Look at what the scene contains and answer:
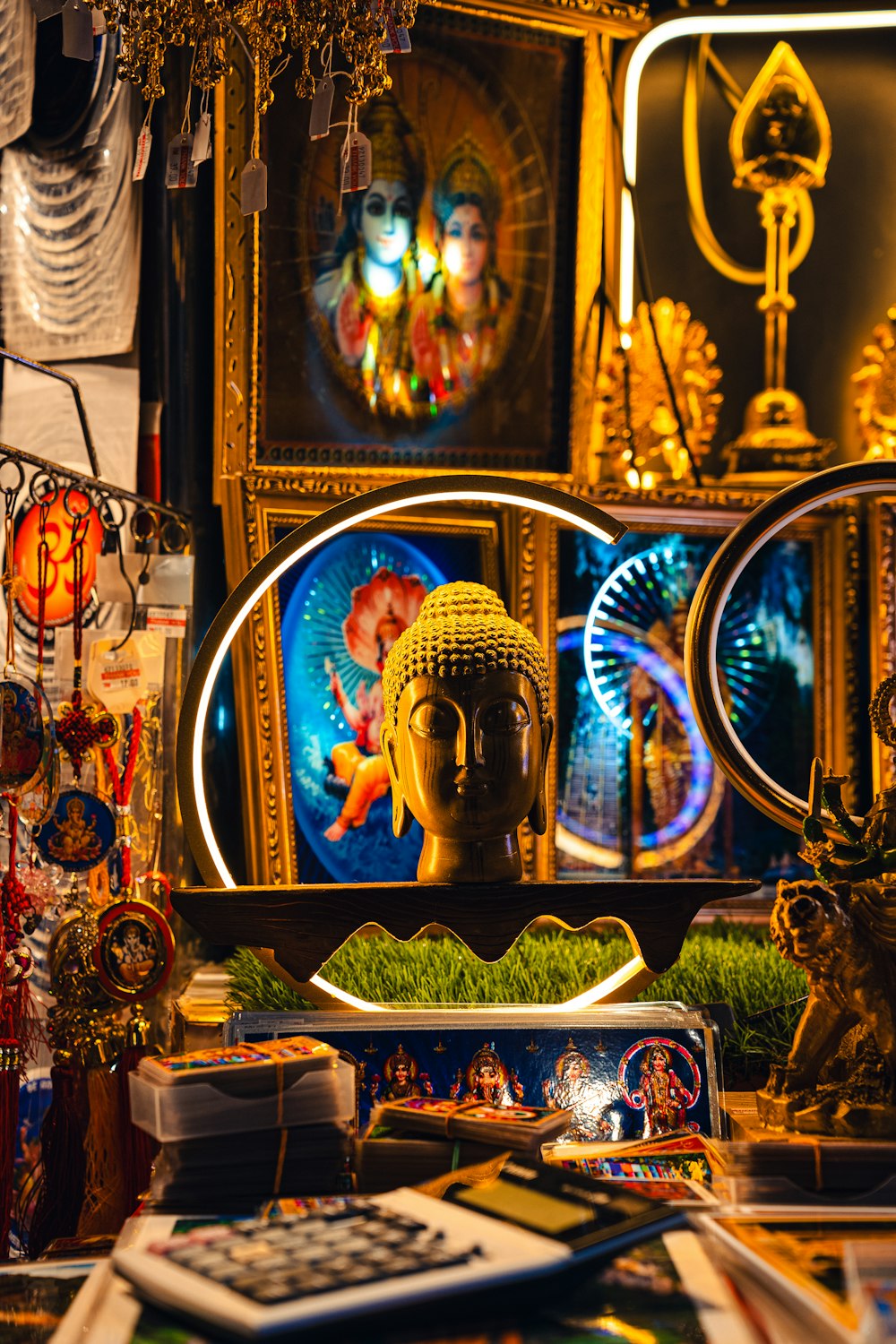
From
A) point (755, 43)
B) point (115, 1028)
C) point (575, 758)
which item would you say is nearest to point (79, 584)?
point (115, 1028)

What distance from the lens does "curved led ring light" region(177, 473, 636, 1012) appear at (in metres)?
1.84

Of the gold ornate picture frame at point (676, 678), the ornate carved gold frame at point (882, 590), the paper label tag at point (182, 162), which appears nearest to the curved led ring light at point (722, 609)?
the paper label tag at point (182, 162)

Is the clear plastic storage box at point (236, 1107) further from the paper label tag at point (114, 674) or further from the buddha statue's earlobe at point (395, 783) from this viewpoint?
the paper label tag at point (114, 674)

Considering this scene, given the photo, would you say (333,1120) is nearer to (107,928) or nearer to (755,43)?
(107,928)

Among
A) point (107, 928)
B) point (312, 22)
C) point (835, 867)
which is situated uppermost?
point (312, 22)

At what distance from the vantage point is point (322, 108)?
2086 mm

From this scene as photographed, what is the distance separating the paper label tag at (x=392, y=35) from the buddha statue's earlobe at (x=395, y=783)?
1140 mm

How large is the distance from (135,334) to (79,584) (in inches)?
37.0

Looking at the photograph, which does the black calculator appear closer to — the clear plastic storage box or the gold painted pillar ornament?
the clear plastic storage box

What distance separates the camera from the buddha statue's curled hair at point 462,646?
5.91 ft

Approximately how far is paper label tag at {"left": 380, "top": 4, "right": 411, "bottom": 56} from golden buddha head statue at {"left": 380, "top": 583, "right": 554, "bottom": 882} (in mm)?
1019

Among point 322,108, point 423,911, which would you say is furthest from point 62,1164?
point 322,108

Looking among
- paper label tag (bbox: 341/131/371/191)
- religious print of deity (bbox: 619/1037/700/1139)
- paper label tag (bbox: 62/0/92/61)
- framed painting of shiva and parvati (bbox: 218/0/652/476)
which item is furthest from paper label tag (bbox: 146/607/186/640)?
religious print of deity (bbox: 619/1037/700/1139)

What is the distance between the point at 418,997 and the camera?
7.33ft
